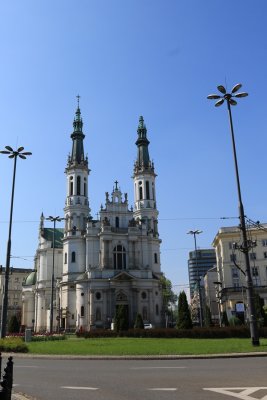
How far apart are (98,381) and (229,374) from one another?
4548 mm

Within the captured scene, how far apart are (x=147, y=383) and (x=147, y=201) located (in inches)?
3206

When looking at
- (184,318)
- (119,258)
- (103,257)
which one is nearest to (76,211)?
(103,257)

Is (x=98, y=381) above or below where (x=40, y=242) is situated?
below

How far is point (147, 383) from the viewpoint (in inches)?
521

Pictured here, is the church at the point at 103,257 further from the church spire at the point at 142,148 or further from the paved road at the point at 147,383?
the paved road at the point at 147,383

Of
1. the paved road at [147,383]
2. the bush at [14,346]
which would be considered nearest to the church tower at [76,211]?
the bush at [14,346]

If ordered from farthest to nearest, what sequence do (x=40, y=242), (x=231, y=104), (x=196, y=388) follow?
(x=40, y=242)
(x=231, y=104)
(x=196, y=388)

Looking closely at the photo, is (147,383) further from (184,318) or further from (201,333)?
(184,318)

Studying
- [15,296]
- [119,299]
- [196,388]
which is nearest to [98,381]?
[196,388]

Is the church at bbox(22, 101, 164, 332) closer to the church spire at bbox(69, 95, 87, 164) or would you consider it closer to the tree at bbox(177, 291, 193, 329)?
the church spire at bbox(69, 95, 87, 164)

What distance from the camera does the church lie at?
81.6m

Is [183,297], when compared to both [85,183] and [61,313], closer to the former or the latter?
[61,313]

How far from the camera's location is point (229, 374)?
14.8 m

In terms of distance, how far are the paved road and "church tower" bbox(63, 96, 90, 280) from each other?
69478mm
